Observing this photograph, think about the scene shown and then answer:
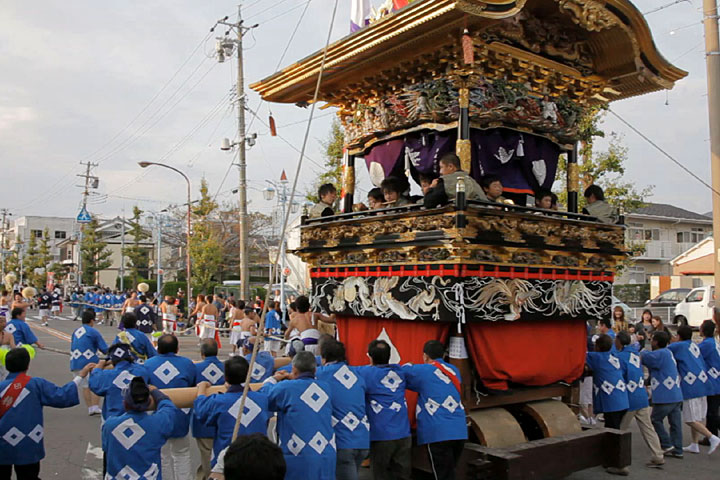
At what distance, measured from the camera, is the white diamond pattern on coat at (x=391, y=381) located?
5719mm

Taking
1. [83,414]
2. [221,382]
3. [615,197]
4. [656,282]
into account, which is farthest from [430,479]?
[656,282]

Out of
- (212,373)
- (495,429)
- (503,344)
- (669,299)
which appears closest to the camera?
(212,373)

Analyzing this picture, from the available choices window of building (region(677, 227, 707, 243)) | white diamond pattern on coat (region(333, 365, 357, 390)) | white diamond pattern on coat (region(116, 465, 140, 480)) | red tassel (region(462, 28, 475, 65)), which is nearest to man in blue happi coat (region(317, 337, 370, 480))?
white diamond pattern on coat (region(333, 365, 357, 390))

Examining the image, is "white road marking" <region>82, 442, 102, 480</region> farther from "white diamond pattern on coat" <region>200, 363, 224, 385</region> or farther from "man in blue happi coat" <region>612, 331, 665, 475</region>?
"man in blue happi coat" <region>612, 331, 665, 475</region>

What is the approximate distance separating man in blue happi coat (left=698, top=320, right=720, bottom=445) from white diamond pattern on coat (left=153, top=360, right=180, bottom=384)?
7.34m

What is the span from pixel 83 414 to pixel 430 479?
6.35 metres

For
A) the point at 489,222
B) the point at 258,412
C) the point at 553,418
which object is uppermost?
the point at 489,222

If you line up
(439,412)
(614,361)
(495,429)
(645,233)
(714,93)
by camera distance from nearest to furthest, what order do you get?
(439,412)
(495,429)
(614,361)
(714,93)
(645,233)

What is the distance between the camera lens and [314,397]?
5.02 metres

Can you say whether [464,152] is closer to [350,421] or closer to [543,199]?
[543,199]

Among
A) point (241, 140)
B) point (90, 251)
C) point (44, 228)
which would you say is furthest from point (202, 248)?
point (44, 228)

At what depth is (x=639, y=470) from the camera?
7.48m

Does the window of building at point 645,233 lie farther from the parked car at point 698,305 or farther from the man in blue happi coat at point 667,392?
the man in blue happi coat at point 667,392

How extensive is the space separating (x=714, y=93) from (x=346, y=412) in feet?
29.0
